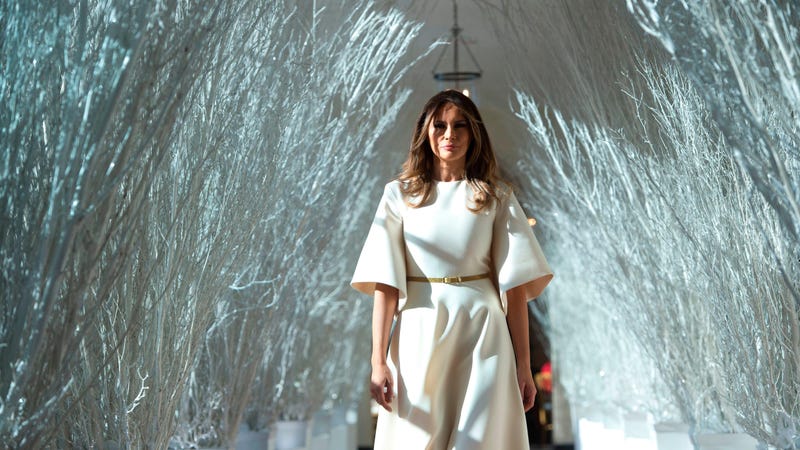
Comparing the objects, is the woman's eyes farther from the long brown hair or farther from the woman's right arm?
the woman's right arm

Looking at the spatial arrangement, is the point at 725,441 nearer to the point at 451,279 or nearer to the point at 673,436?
the point at 673,436

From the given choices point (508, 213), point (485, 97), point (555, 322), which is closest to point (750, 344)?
point (508, 213)

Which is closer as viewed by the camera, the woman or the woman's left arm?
the woman

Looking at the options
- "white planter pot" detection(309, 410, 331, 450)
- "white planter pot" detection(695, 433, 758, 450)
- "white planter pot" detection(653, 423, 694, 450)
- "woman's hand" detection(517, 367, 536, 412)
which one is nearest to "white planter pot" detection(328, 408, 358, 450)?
"white planter pot" detection(309, 410, 331, 450)

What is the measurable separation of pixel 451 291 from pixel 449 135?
Answer: 14.1 inches

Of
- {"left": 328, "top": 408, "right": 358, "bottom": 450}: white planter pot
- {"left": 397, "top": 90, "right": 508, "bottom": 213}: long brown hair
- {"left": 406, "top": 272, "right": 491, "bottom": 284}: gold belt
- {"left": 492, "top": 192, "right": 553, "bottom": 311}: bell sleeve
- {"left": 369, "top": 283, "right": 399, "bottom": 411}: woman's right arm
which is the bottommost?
{"left": 328, "top": 408, "right": 358, "bottom": 450}: white planter pot

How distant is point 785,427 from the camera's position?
311 centimetres

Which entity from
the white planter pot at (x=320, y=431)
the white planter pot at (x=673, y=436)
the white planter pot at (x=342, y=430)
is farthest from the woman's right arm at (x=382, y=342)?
the white planter pot at (x=342, y=430)

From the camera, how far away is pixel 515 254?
2373mm

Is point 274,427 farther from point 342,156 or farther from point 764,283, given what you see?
point 764,283

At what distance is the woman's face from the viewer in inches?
95.3

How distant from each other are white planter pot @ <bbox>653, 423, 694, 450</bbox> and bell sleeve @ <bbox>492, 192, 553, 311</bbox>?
2.31m

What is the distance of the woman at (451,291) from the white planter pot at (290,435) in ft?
10.5

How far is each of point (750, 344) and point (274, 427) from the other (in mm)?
2587
